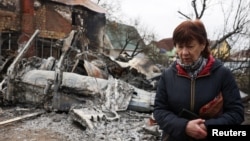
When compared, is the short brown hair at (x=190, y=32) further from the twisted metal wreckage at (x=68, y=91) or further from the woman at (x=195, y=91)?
the twisted metal wreckage at (x=68, y=91)

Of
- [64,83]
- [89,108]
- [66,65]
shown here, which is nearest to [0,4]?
[66,65]

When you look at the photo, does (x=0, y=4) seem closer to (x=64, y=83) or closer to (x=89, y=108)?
(x=64, y=83)

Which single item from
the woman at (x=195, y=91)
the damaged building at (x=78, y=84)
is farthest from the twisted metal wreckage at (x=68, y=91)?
the woman at (x=195, y=91)

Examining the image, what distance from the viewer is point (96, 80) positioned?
839cm

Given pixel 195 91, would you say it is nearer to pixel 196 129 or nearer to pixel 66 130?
pixel 196 129

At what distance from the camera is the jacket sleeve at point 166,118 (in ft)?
6.17

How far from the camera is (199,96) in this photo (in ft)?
6.24

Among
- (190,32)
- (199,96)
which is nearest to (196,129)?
(199,96)

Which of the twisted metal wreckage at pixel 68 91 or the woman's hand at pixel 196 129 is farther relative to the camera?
the twisted metal wreckage at pixel 68 91

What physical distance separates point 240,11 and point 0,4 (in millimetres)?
11586

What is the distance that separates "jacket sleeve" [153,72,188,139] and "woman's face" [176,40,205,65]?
19cm

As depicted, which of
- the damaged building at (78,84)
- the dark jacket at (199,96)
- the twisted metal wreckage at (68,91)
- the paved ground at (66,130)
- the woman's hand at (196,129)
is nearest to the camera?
the woman's hand at (196,129)

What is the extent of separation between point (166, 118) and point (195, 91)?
0.78ft

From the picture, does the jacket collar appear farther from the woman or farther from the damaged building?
the damaged building
